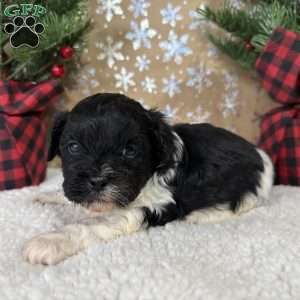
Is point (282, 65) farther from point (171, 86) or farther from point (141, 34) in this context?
point (141, 34)

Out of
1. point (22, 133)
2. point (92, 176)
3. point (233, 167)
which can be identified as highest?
point (92, 176)

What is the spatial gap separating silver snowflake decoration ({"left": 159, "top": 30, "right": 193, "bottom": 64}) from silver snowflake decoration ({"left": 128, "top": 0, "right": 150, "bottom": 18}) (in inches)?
9.6

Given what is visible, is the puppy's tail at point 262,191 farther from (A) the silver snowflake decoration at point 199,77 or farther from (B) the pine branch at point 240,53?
(A) the silver snowflake decoration at point 199,77

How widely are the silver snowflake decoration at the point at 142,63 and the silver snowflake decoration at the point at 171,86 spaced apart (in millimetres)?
167

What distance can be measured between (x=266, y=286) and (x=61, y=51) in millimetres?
2130

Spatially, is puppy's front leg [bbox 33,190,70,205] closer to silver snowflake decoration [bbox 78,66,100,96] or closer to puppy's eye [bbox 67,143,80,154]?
puppy's eye [bbox 67,143,80,154]

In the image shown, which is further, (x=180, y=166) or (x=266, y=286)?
(x=180, y=166)

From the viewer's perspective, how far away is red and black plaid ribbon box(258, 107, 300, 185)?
282 centimetres

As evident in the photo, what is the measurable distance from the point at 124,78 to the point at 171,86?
36 centimetres

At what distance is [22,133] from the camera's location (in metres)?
2.72

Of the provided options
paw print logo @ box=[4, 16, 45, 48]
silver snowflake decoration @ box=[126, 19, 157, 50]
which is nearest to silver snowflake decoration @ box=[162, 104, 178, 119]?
silver snowflake decoration @ box=[126, 19, 157, 50]

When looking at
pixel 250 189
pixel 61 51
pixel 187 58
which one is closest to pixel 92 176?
pixel 250 189

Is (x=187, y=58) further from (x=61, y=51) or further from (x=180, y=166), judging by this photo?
(x=180, y=166)

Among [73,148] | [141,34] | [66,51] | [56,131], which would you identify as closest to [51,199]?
[56,131]
